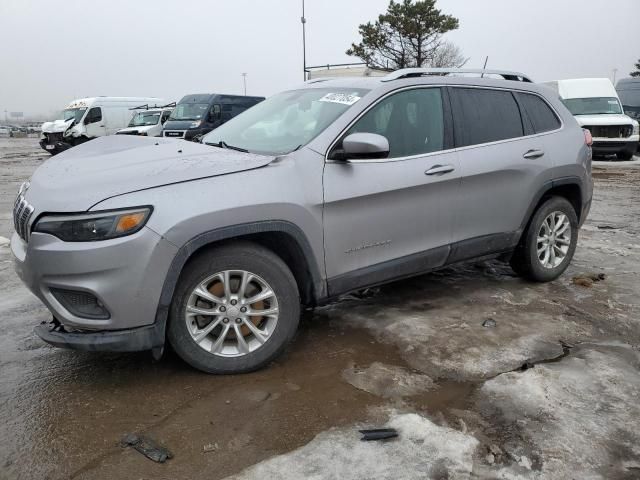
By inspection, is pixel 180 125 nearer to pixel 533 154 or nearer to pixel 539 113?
pixel 539 113

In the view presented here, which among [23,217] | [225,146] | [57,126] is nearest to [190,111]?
[57,126]

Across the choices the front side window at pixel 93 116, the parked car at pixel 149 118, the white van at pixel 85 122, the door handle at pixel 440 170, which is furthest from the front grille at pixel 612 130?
the front side window at pixel 93 116

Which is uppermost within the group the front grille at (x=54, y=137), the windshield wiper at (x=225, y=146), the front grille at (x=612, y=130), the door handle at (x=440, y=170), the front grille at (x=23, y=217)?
the windshield wiper at (x=225, y=146)

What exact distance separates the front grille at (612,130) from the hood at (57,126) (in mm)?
19832

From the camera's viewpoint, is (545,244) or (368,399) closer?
(368,399)

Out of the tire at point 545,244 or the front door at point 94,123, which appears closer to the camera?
the tire at point 545,244

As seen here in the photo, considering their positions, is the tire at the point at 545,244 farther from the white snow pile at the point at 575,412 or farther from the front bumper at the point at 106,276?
the front bumper at the point at 106,276

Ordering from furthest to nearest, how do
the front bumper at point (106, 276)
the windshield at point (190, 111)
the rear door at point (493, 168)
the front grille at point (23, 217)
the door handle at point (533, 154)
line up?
the windshield at point (190, 111)
the door handle at point (533, 154)
the rear door at point (493, 168)
the front grille at point (23, 217)
the front bumper at point (106, 276)

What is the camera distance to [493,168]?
409 centimetres

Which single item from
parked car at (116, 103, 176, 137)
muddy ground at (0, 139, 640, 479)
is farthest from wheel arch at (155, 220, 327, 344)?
A: parked car at (116, 103, 176, 137)

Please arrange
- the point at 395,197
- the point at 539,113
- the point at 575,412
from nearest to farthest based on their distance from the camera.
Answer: the point at 575,412 < the point at 395,197 < the point at 539,113

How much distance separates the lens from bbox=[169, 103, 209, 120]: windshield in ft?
65.6

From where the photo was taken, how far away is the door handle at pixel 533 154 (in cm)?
434

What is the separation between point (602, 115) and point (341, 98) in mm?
15362
